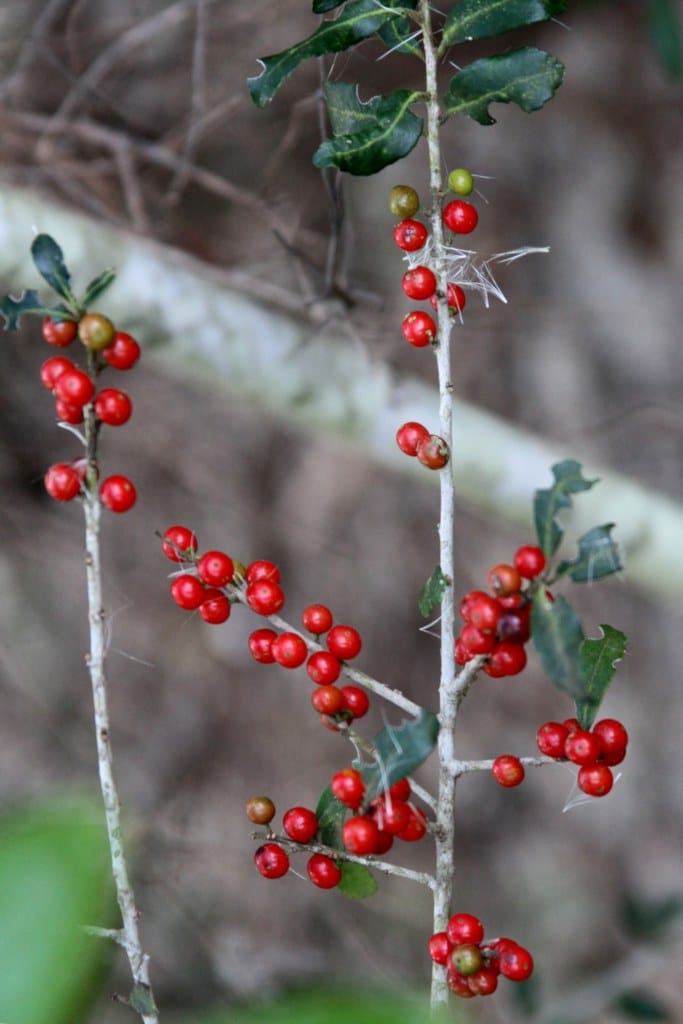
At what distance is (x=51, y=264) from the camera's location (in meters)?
0.52

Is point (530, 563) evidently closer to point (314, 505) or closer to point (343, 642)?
point (343, 642)

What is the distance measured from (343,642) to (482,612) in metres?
A: 0.12

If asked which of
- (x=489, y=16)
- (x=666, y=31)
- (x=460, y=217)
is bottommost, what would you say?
(x=460, y=217)

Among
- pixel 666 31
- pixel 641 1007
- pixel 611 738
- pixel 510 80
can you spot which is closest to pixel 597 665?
pixel 611 738

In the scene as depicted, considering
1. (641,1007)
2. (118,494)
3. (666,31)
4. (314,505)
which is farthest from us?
(314,505)

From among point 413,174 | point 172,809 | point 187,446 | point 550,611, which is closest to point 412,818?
point 550,611

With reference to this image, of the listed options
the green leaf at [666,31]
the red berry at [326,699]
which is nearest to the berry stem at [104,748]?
the red berry at [326,699]

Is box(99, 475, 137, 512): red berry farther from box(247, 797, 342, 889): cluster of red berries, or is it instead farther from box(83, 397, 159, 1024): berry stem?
box(247, 797, 342, 889): cluster of red berries

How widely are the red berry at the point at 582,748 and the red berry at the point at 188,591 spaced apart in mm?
227

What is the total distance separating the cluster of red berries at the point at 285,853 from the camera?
1.83 ft

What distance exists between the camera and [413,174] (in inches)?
79.2

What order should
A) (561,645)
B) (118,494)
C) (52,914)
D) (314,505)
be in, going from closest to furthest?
1. (52,914)
2. (561,645)
3. (118,494)
4. (314,505)

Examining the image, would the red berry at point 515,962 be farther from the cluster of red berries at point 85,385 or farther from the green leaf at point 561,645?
the cluster of red berries at point 85,385

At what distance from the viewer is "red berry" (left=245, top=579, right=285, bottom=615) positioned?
1.88 feet
